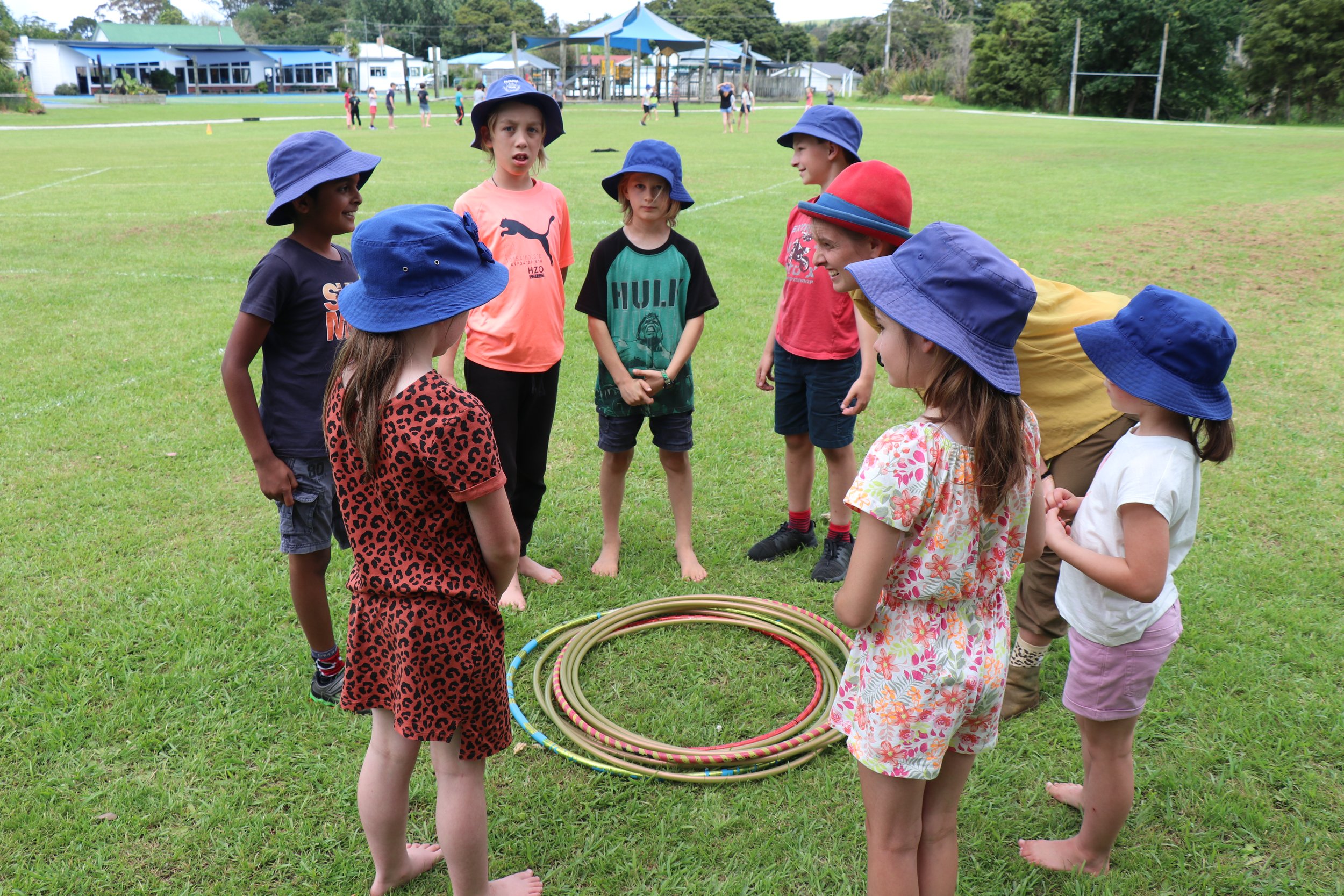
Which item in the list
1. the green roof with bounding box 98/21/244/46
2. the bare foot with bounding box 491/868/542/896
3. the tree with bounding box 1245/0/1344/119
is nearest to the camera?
the bare foot with bounding box 491/868/542/896

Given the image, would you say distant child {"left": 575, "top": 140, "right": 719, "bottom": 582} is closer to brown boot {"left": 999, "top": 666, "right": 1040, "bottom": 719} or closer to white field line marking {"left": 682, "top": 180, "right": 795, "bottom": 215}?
brown boot {"left": 999, "top": 666, "right": 1040, "bottom": 719}

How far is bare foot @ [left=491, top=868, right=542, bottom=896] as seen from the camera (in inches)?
102

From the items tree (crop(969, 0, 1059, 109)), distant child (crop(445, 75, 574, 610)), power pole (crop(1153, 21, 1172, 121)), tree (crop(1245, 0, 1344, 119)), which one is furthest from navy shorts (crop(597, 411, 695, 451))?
tree (crop(969, 0, 1059, 109))

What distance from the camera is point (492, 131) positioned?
3.94m

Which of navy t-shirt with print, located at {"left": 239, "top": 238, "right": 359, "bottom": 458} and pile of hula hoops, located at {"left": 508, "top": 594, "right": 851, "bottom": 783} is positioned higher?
navy t-shirt with print, located at {"left": 239, "top": 238, "right": 359, "bottom": 458}

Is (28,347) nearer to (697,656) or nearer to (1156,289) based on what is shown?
(697,656)

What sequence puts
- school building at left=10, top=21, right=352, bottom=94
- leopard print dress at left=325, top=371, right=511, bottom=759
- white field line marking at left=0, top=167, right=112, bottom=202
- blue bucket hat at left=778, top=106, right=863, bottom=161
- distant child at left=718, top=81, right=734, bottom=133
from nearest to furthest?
1. leopard print dress at left=325, top=371, right=511, bottom=759
2. blue bucket hat at left=778, top=106, right=863, bottom=161
3. white field line marking at left=0, top=167, right=112, bottom=202
4. distant child at left=718, top=81, right=734, bottom=133
5. school building at left=10, top=21, right=352, bottom=94

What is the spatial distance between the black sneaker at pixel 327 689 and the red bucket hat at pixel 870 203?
7.93 feet

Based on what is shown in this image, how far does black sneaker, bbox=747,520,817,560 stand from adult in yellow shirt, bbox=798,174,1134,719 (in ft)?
5.21

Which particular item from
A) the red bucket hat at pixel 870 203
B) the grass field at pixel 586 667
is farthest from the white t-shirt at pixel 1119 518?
the red bucket hat at pixel 870 203

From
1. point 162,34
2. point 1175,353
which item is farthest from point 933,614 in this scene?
point 162,34

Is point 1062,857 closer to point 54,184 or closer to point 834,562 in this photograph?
point 834,562

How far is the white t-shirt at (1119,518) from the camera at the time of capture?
89.4 inches

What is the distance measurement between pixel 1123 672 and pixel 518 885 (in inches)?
70.0
